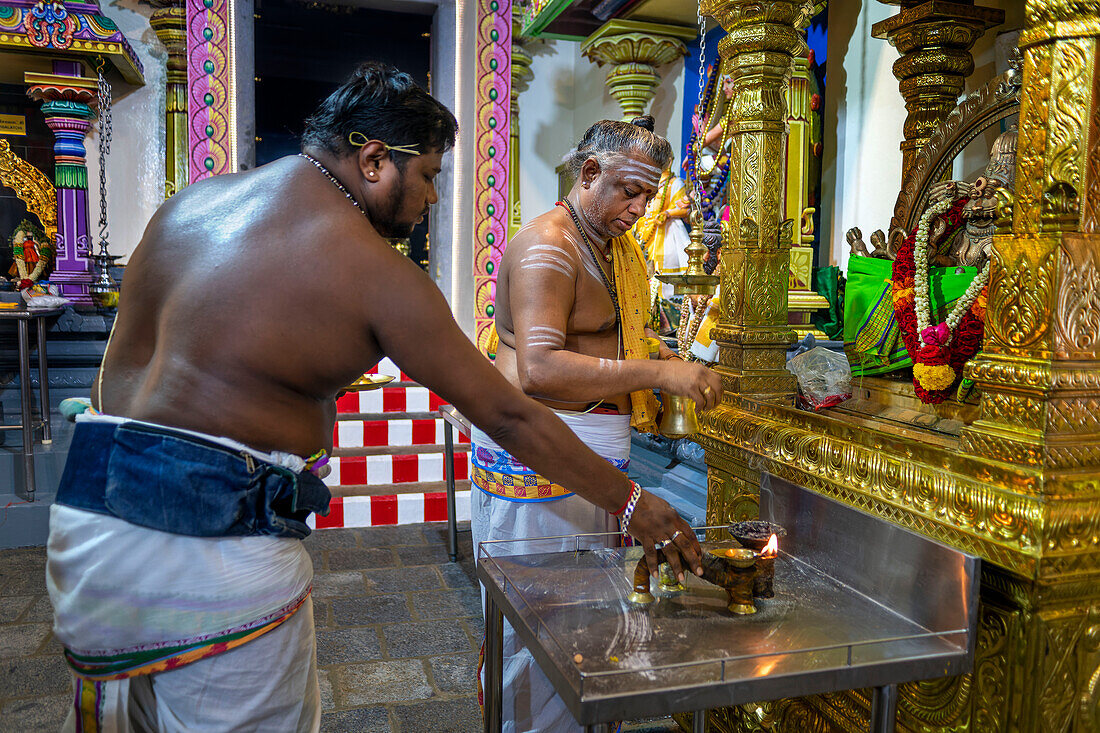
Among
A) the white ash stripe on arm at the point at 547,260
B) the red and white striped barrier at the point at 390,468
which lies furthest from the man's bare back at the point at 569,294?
the red and white striped barrier at the point at 390,468

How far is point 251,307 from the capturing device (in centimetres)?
133

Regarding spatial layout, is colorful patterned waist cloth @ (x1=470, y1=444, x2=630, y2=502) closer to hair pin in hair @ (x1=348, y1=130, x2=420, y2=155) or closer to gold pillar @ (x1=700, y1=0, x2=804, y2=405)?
gold pillar @ (x1=700, y1=0, x2=804, y2=405)

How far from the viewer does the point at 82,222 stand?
7.64 meters

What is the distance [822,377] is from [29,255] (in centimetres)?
780

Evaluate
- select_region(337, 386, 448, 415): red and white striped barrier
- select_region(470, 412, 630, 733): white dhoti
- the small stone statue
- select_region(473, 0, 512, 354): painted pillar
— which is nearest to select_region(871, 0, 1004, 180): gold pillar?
the small stone statue

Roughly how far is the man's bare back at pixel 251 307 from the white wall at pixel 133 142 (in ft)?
27.3

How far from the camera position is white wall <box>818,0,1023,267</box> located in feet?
15.6

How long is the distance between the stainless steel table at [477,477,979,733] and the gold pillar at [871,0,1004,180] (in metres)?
2.55

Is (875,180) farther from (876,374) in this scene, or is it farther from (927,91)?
(876,374)

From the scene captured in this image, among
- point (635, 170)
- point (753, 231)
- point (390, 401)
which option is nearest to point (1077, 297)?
point (635, 170)

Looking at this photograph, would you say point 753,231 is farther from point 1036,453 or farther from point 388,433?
point 388,433

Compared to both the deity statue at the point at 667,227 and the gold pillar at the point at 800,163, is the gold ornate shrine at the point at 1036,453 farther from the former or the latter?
the deity statue at the point at 667,227

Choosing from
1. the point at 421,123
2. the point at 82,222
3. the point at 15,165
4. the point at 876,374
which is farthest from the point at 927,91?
the point at 15,165

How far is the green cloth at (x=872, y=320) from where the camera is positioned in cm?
310
